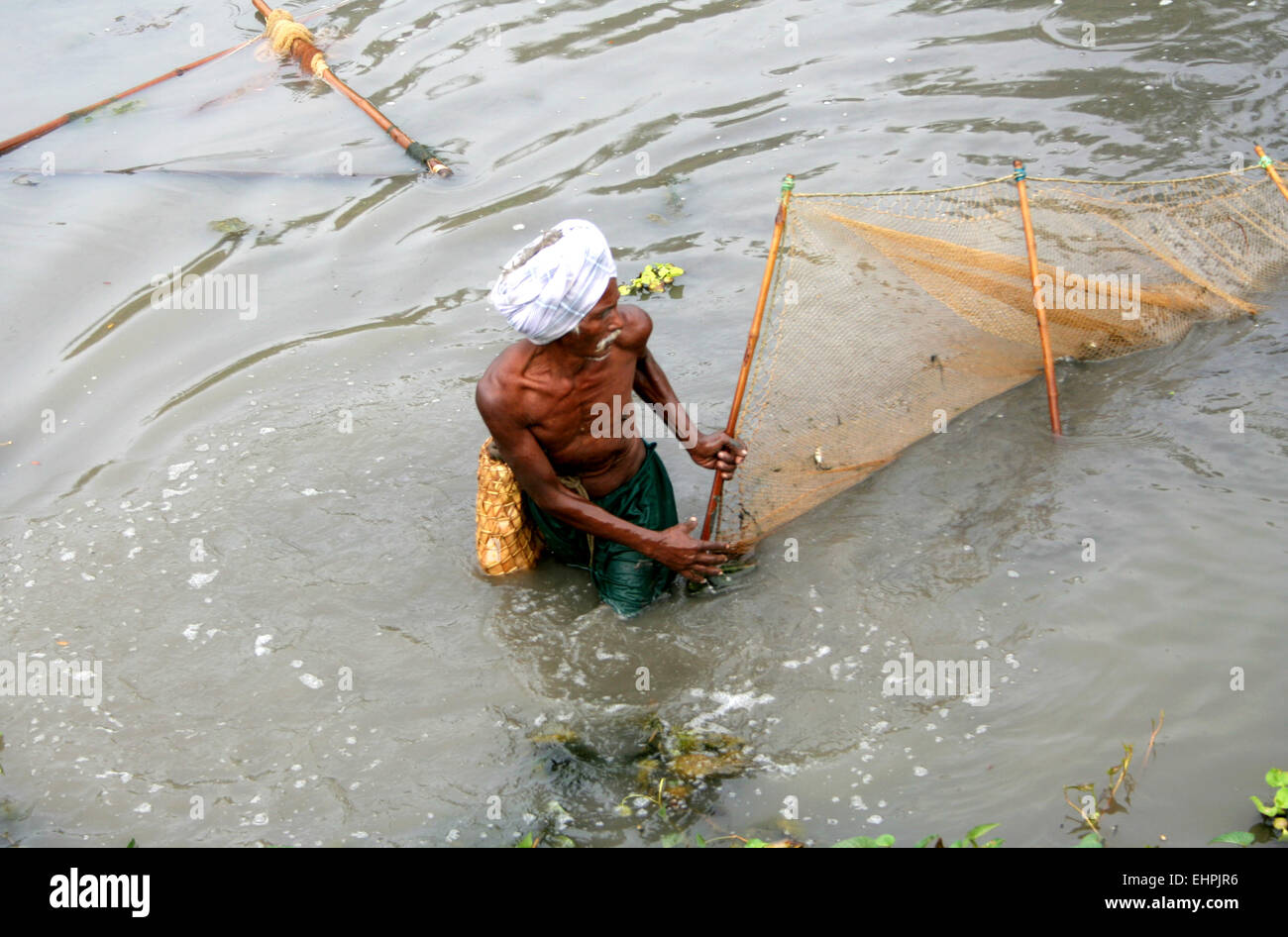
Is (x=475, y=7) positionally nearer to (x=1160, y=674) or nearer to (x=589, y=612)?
(x=589, y=612)

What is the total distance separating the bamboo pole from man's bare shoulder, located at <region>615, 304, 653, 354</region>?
20.1ft

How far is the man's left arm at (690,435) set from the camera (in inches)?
155

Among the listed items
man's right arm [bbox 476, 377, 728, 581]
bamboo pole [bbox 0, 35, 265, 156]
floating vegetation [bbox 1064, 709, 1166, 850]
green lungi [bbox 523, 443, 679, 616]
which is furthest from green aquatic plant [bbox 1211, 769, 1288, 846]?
bamboo pole [bbox 0, 35, 265, 156]

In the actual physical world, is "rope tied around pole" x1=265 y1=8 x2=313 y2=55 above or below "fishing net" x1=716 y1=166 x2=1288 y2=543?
above

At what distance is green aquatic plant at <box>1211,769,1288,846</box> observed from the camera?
113 inches

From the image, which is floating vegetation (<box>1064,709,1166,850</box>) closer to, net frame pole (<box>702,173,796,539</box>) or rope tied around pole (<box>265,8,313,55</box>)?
net frame pole (<box>702,173,796,539</box>)

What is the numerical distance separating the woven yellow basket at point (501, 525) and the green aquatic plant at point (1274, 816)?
2480 millimetres

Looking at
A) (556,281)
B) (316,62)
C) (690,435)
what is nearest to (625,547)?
(690,435)

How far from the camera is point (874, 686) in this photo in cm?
367

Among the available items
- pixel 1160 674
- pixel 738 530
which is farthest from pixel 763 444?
pixel 1160 674

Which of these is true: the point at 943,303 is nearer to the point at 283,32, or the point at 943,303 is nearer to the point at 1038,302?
the point at 1038,302

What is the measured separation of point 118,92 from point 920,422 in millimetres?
7270

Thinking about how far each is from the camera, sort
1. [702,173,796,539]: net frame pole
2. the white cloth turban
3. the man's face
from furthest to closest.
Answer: [702,173,796,539]: net frame pole
the man's face
the white cloth turban

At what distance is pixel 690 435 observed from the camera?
13.1 ft
